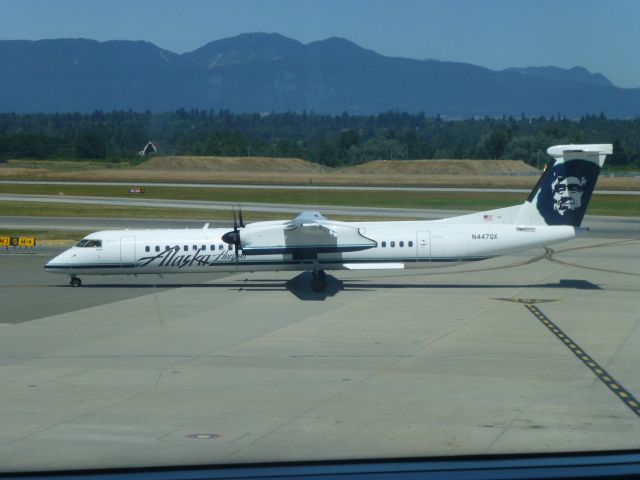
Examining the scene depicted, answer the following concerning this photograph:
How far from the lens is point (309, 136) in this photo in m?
31.1

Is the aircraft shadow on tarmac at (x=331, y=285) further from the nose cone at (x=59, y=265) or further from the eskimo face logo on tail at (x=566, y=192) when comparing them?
the eskimo face logo on tail at (x=566, y=192)

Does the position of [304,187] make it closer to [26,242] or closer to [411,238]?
[26,242]

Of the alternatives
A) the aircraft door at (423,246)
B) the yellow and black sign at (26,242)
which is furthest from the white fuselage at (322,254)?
the yellow and black sign at (26,242)

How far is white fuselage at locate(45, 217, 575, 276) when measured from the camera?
26.3 meters

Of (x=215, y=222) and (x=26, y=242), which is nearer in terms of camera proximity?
(x=26, y=242)

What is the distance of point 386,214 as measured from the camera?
50.0 metres

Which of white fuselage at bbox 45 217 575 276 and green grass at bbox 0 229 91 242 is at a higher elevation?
white fuselage at bbox 45 217 575 276

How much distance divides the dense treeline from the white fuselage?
262 centimetres

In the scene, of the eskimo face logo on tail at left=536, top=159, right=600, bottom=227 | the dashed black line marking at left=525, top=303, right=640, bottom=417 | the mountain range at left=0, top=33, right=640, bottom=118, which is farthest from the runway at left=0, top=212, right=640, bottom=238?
the dashed black line marking at left=525, top=303, right=640, bottom=417

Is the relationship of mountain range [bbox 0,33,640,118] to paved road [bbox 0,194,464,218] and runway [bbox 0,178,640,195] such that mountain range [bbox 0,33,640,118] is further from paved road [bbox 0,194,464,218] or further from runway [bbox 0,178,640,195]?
paved road [bbox 0,194,464,218]

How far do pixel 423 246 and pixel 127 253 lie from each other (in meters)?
10.1

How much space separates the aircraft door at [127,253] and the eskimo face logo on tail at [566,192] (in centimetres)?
1385

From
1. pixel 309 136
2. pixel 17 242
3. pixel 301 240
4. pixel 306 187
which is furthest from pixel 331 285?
pixel 306 187

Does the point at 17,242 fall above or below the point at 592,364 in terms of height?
below
